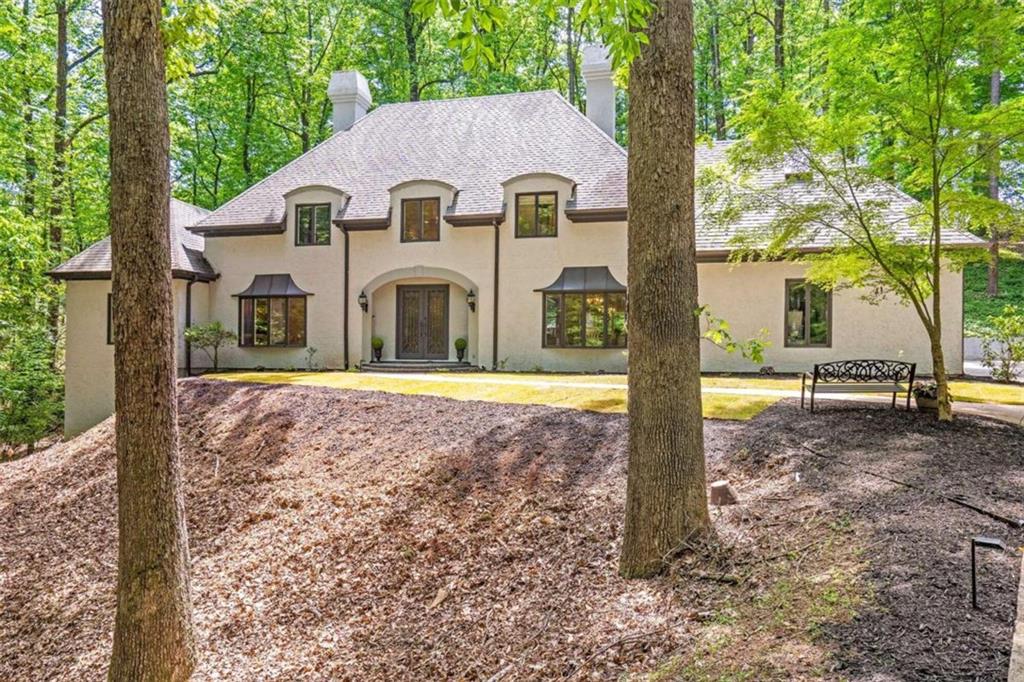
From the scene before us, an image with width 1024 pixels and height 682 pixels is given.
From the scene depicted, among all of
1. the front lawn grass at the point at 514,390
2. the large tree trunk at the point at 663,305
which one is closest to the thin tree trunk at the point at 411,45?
the front lawn grass at the point at 514,390

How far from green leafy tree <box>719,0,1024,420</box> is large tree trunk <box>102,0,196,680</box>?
7.04 metres

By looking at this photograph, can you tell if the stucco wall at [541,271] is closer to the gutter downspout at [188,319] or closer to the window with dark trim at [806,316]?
the window with dark trim at [806,316]

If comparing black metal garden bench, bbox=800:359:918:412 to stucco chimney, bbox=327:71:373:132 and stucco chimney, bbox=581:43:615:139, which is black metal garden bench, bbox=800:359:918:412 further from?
stucco chimney, bbox=327:71:373:132

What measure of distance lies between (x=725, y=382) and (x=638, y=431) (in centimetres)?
859

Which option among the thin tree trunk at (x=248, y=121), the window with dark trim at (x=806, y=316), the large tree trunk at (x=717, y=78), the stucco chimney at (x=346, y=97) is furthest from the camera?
the large tree trunk at (x=717, y=78)

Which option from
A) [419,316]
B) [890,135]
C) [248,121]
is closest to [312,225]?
[419,316]

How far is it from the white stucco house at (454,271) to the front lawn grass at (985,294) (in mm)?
10579

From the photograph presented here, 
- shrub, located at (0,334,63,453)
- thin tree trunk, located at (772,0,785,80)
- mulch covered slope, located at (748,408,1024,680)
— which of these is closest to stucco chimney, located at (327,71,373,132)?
shrub, located at (0,334,63,453)

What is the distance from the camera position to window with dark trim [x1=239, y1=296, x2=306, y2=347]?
17.4 meters

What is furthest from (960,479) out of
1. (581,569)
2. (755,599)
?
(581,569)

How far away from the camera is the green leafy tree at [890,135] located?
23.4 feet

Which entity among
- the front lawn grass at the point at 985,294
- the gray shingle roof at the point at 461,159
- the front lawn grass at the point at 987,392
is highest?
the gray shingle roof at the point at 461,159

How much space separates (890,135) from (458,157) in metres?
12.5

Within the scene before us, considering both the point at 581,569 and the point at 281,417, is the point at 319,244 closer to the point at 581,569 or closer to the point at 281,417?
the point at 281,417
